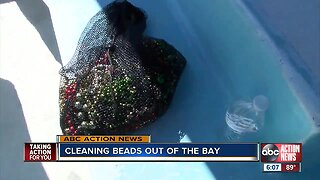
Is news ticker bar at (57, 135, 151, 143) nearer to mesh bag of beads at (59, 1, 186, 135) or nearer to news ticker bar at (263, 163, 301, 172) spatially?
mesh bag of beads at (59, 1, 186, 135)

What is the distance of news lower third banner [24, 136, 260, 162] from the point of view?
1.61 m

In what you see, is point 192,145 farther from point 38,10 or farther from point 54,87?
point 38,10

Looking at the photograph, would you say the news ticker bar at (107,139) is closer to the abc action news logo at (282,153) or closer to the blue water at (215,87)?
the blue water at (215,87)

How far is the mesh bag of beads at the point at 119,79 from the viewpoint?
1.75m

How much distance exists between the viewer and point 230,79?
1760 millimetres

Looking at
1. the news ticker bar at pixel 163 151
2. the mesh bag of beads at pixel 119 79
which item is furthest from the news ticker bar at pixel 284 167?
the mesh bag of beads at pixel 119 79

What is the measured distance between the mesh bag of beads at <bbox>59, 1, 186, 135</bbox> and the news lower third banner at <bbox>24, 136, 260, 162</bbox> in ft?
0.25

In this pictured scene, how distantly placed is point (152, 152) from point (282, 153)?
42 centimetres

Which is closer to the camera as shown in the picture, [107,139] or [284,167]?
[284,167]

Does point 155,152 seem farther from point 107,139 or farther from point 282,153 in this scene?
point 282,153

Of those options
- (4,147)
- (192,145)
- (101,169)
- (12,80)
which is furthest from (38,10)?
(192,145)

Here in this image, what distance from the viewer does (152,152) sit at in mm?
1638

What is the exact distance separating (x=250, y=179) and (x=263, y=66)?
384 millimetres

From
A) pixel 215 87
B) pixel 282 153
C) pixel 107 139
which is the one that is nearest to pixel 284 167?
pixel 282 153
